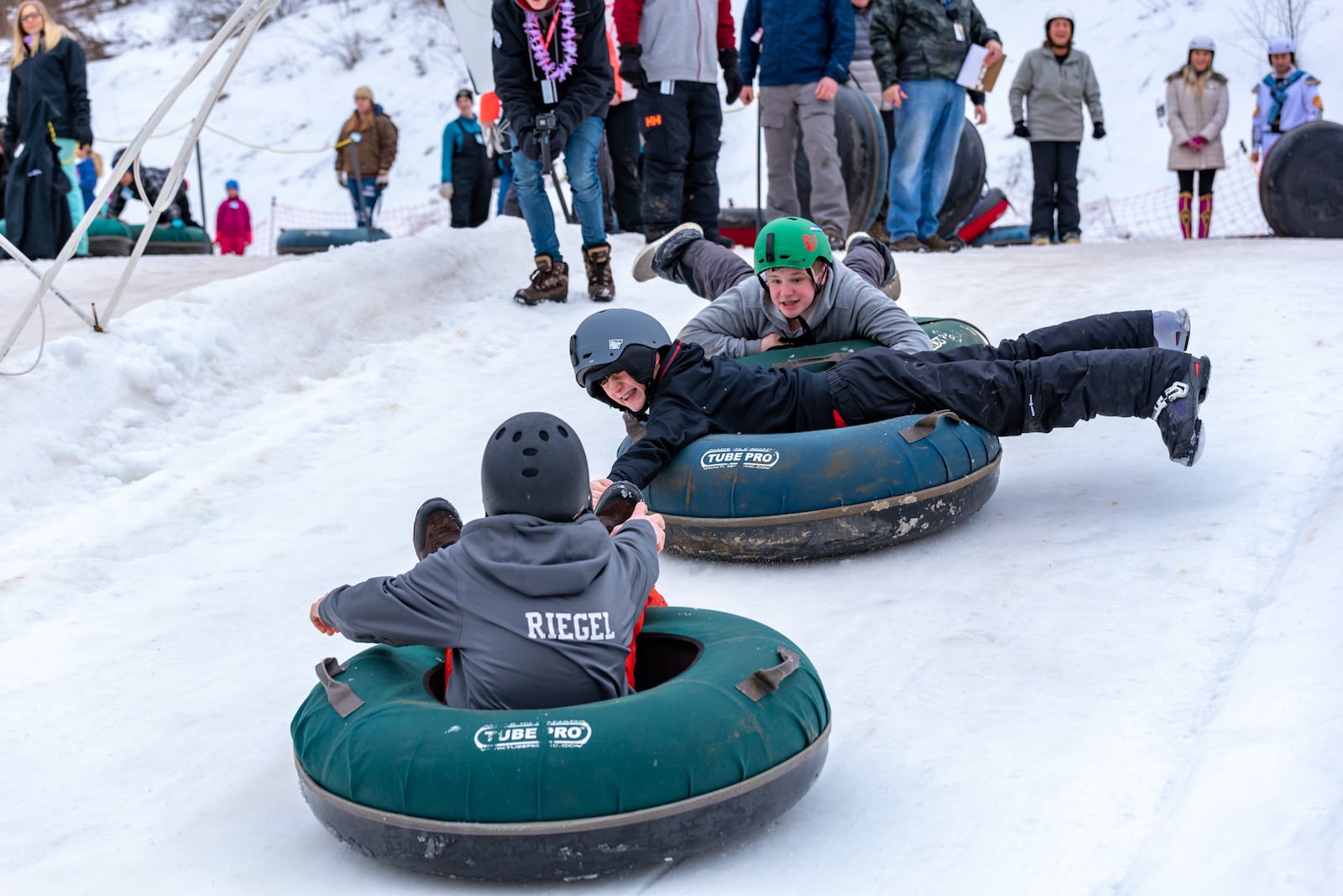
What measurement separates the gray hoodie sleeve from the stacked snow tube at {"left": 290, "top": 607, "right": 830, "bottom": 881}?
2659 mm

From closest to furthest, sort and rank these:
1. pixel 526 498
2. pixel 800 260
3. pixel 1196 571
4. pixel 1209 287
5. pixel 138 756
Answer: pixel 526 498, pixel 138 756, pixel 1196 571, pixel 800 260, pixel 1209 287

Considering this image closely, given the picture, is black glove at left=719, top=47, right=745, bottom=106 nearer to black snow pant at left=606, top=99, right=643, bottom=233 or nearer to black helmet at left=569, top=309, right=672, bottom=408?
black snow pant at left=606, top=99, right=643, bottom=233

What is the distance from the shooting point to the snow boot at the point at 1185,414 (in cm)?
394

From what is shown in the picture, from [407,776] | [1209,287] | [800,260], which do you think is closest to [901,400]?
[800,260]

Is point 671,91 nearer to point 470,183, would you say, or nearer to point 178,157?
point 178,157

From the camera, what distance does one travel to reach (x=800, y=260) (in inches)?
182

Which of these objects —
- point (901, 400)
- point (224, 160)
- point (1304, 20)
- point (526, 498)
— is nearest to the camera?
point (526, 498)

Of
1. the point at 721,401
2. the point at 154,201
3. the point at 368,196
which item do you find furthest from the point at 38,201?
the point at 721,401

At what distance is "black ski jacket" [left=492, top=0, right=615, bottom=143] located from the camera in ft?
21.7

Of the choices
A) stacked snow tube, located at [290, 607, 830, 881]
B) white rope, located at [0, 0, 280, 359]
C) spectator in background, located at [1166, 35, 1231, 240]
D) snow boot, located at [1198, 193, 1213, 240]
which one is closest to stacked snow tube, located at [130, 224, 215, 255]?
white rope, located at [0, 0, 280, 359]

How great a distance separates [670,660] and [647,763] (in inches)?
23.3

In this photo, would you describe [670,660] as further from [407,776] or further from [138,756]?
[138,756]

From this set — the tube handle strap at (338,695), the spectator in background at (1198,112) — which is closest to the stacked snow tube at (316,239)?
the spectator in background at (1198,112)

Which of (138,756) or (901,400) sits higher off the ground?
(901,400)
